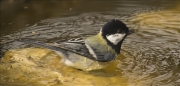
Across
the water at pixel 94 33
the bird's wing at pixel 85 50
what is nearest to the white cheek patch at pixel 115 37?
the bird's wing at pixel 85 50

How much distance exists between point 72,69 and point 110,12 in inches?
75.7

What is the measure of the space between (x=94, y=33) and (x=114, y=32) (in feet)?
3.43

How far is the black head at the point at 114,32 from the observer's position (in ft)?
11.5

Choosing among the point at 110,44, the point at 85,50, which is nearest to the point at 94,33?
the point at 110,44

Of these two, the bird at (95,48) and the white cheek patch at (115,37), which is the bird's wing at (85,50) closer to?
the bird at (95,48)

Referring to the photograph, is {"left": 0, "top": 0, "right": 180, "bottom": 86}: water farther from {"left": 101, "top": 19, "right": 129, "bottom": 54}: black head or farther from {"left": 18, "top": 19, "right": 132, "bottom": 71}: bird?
{"left": 101, "top": 19, "right": 129, "bottom": 54}: black head

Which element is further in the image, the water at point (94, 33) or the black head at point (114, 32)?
the black head at point (114, 32)

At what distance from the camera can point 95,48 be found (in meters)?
3.56

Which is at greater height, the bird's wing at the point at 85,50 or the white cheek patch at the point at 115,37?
the white cheek patch at the point at 115,37

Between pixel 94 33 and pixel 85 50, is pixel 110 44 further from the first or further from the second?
pixel 94 33

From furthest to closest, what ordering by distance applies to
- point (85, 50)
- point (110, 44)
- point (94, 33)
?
point (94, 33) → point (110, 44) → point (85, 50)

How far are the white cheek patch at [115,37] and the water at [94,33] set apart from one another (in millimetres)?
277

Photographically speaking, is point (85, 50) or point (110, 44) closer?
point (85, 50)

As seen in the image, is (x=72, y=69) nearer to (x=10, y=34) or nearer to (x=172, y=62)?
(x=172, y=62)
